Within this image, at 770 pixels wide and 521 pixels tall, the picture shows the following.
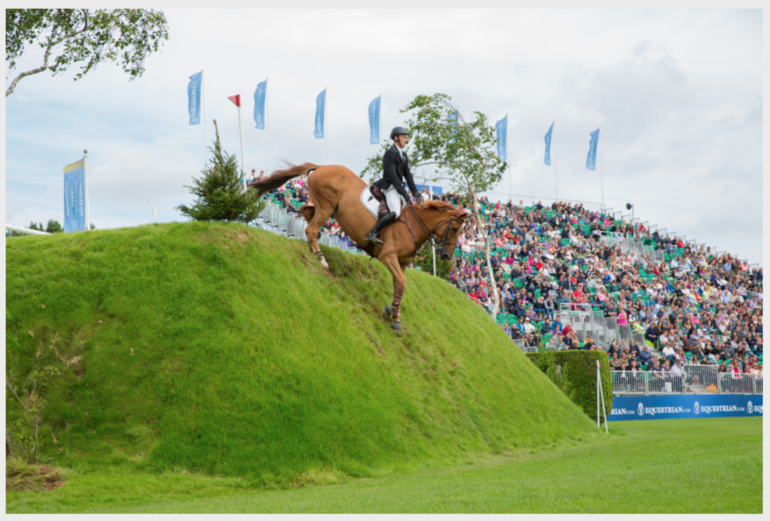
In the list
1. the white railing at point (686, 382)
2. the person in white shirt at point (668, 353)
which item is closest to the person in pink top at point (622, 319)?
the person in white shirt at point (668, 353)

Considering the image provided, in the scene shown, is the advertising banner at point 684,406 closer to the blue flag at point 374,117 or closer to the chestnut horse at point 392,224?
the chestnut horse at point 392,224

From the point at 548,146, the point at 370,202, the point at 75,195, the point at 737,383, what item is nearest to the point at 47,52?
the point at 75,195

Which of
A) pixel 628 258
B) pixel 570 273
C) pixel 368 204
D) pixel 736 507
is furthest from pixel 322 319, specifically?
pixel 628 258

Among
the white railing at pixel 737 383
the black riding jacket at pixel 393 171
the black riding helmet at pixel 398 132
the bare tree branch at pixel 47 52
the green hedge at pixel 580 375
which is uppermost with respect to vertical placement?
the bare tree branch at pixel 47 52

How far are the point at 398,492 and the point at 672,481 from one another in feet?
13.4

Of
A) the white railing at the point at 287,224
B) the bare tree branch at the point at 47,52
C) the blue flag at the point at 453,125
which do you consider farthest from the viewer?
the blue flag at the point at 453,125

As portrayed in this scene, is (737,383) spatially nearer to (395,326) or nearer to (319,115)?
(395,326)

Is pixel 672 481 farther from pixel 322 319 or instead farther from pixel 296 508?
pixel 322 319

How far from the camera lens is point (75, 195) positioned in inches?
785

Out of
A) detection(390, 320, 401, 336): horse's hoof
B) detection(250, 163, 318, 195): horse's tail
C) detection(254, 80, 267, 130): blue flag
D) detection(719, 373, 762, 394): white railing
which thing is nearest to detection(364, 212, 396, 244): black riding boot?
detection(390, 320, 401, 336): horse's hoof

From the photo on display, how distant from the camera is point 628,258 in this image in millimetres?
48156

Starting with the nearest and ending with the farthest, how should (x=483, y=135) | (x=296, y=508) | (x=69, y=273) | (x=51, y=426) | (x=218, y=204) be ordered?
(x=296, y=508)
(x=51, y=426)
(x=69, y=273)
(x=218, y=204)
(x=483, y=135)

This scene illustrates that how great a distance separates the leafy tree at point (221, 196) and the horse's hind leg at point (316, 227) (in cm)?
137

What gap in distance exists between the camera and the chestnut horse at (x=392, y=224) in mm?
15805
